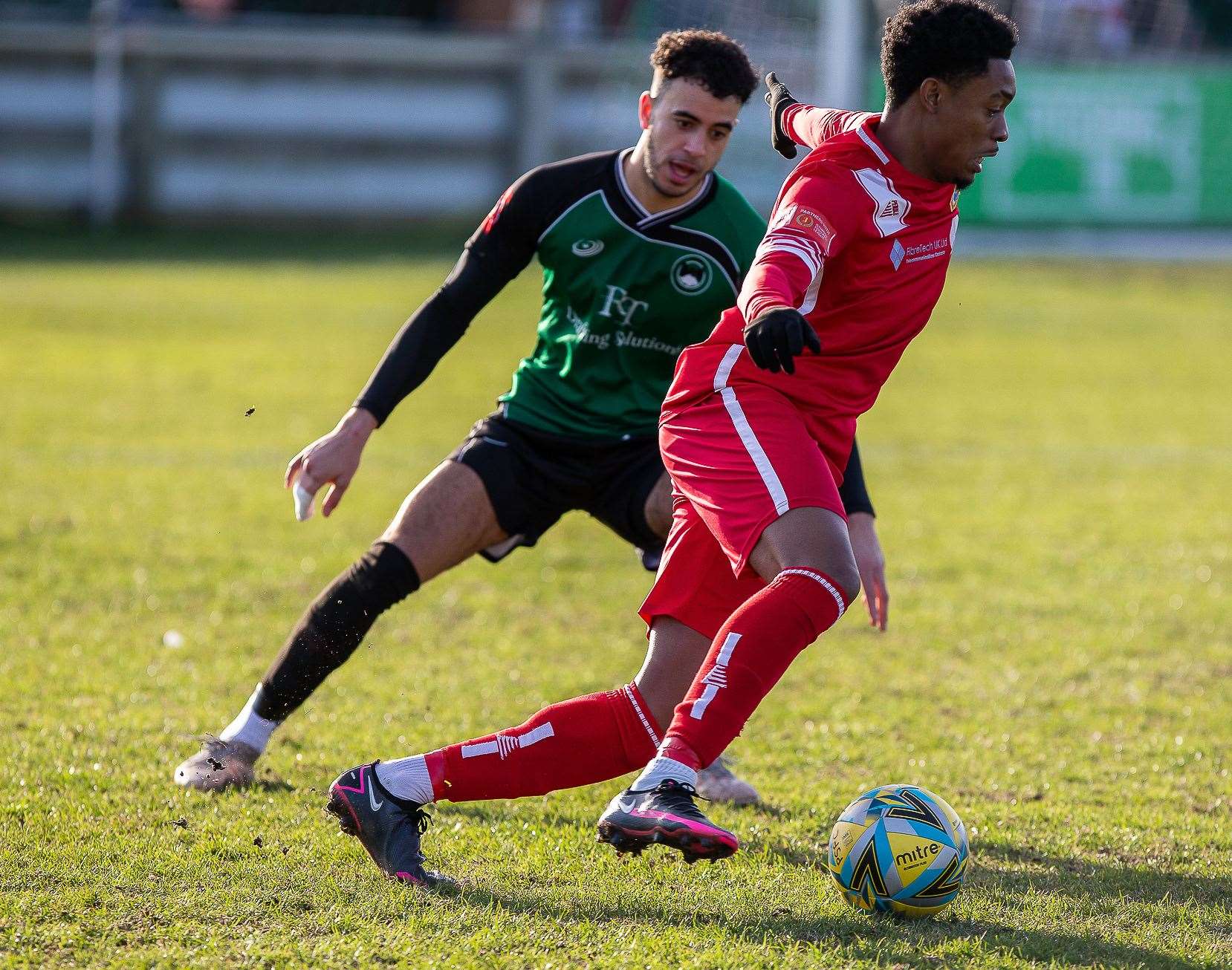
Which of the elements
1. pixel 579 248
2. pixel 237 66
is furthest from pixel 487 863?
pixel 237 66

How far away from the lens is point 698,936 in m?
3.51

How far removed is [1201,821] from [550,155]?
22415mm

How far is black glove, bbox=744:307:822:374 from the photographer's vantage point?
326 centimetres

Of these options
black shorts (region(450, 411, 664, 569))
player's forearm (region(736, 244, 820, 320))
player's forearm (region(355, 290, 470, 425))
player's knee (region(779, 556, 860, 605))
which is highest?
player's forearm (region(736, 244, 820, 320))

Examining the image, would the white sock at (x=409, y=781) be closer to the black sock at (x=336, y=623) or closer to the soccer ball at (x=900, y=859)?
the black sock at (x=336, y=623)

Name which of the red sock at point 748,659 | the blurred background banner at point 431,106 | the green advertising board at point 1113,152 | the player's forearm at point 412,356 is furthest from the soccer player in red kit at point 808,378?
the green advertising board at point 1113,152

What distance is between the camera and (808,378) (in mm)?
3826

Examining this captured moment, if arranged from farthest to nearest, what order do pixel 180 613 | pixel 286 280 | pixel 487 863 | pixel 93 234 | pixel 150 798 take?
pixel 93 234, pixel 286 280, pixel 180 613, pixel 150 798, pixel 487 863

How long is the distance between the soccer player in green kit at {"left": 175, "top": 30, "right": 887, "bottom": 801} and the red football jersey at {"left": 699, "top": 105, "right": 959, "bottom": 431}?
24.8 inches

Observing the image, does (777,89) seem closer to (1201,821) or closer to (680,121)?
(680,121)

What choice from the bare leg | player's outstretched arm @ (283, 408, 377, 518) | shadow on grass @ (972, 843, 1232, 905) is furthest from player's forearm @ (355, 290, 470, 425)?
shadow on grass @ (972, 843, 1232, 905)

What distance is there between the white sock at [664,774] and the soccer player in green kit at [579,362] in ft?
3.87

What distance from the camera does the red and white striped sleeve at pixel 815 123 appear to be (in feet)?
13.3

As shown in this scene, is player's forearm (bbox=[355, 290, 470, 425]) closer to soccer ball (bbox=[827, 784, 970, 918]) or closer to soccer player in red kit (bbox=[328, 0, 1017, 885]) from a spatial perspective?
soccer player in red kit (bbox=[328, 0, 1017, 885])
